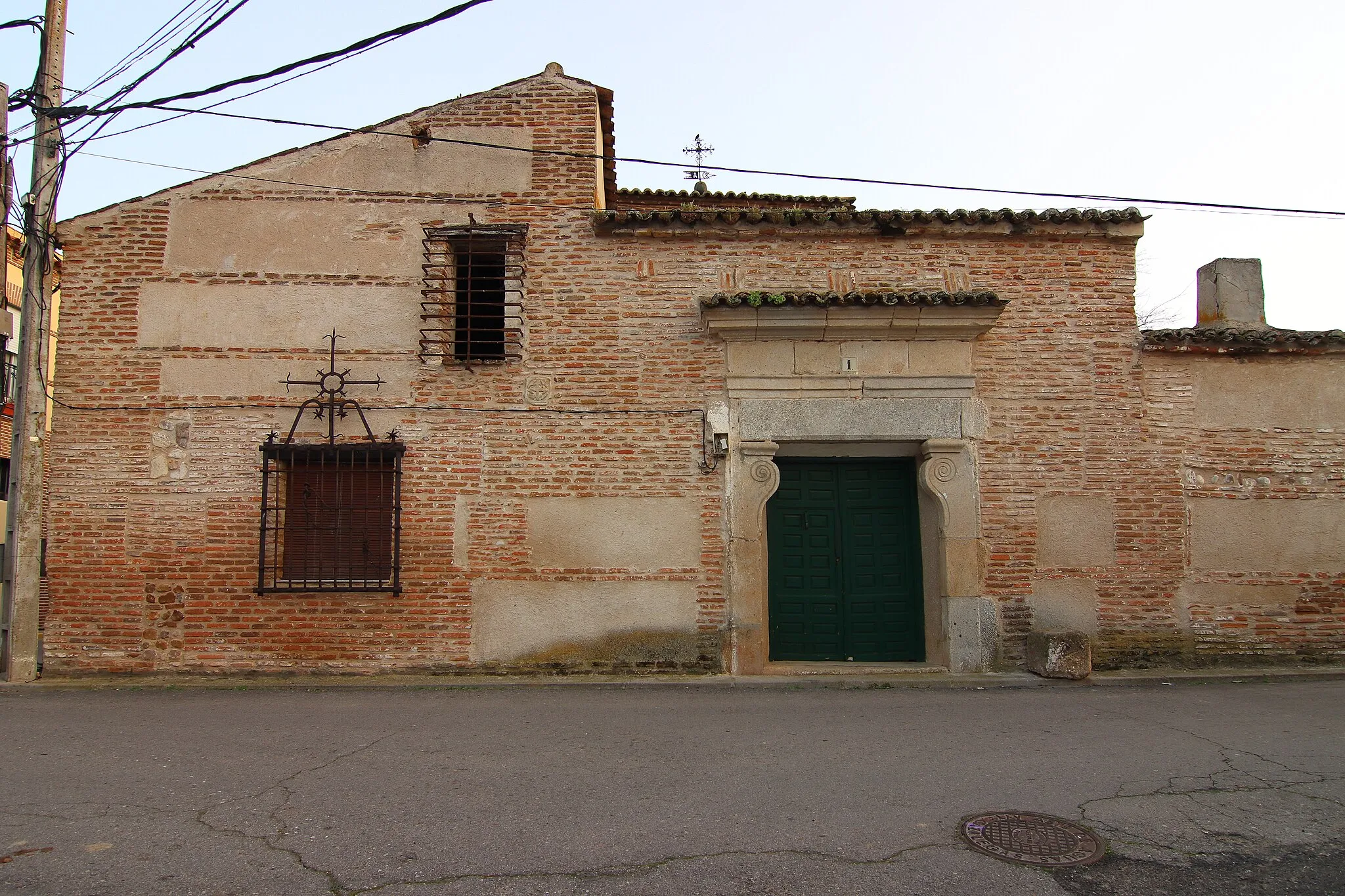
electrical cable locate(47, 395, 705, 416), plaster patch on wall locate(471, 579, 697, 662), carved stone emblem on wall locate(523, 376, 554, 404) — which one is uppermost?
carved stone emblem on wall locate(523, 376, 554, 404)

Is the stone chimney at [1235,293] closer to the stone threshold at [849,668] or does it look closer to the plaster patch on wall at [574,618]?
the stone threshold at [849,668]

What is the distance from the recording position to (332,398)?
8383mm

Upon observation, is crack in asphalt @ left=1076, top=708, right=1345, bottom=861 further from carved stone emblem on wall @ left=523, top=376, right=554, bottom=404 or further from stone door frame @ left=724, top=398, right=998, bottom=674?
carved stone emblem on wall @ left=523, top=376, right=554, bottom=404

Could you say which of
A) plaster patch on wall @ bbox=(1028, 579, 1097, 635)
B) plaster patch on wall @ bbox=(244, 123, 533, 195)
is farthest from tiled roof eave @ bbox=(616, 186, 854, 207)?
plaster patch on wall @ bbox=(1028, 579, 1097, 635)

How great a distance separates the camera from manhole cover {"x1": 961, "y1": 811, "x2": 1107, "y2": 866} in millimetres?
3795

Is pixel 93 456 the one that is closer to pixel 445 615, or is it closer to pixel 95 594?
pixel 95 594

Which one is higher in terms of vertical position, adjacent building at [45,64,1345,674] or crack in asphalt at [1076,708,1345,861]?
adjacent building at [45,64,1345,674]

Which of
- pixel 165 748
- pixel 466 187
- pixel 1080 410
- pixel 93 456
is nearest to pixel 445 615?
pixel 165 748

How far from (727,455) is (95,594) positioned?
19.1 ft

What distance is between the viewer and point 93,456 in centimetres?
834

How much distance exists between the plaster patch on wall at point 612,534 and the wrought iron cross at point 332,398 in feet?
5.85

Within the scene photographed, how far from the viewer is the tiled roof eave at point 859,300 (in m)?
8.31

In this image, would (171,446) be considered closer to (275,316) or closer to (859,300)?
(275,316)

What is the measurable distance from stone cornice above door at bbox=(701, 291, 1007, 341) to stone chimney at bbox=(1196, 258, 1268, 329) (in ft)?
9.45
